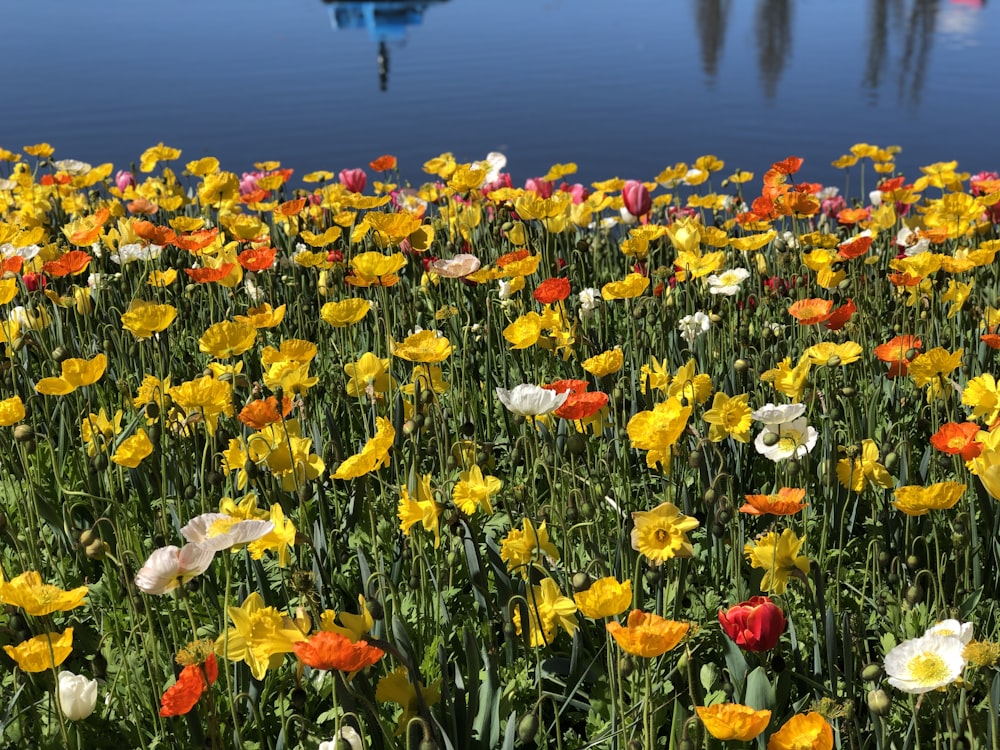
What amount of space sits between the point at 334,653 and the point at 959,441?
1.35 m

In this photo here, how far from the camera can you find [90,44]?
21.0 m

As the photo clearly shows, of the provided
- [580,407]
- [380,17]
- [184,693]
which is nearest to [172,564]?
[184,693]

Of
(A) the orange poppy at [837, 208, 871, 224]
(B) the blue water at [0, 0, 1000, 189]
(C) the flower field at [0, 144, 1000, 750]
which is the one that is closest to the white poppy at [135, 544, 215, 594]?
(C) the flower field at [0, 144, 1000, 750]

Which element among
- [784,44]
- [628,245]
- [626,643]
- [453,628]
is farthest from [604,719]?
[784,44]

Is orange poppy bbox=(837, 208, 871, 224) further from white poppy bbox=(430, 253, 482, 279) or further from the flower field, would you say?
white poppy bbox=(430, 253, 482, 279)

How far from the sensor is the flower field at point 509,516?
5.90 ft

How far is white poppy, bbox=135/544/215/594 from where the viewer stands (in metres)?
1.71

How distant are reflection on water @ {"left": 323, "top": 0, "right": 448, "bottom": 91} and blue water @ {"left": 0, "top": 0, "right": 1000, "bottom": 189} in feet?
0.58

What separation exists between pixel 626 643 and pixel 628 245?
2376 mm

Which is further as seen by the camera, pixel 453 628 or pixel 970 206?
pixel 970 206

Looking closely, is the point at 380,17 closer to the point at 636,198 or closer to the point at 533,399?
the point at 636,198

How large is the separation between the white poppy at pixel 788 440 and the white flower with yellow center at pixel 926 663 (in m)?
0.75

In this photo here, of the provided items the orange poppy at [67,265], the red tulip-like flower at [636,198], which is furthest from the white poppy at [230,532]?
the red tulip-like flower at [636,198]

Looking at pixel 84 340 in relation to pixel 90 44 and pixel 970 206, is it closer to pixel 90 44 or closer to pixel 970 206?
pixel 970 206
